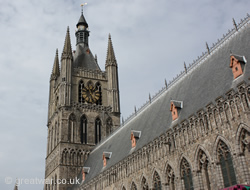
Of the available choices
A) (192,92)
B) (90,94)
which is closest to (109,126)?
(90,94)

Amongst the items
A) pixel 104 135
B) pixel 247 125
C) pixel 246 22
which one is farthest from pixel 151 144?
pixel 104 135

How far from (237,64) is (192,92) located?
492 cm

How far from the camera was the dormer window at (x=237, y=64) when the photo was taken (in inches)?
671

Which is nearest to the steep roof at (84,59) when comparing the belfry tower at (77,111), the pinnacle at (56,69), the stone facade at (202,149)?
the belfry tower at (77,111)

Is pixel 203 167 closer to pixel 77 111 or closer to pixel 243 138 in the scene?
pixel 243 138

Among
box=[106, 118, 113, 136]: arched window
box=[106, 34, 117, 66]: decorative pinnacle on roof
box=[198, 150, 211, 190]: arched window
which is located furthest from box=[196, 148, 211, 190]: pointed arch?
box=[106, 34, 117, 66]: decorative pinnacle on roof

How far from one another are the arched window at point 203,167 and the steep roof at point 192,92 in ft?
8.98

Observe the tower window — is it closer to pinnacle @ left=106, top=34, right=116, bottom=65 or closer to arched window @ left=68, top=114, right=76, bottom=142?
arched window @ left=68, top=114, right=76, bottom=142

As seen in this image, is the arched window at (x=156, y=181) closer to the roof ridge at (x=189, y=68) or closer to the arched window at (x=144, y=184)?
the arched window at (x=144, y=184)

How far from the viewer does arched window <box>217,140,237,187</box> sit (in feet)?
51.0

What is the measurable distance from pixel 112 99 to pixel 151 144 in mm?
21417

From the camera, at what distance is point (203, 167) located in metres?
17.3

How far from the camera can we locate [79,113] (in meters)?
40.7

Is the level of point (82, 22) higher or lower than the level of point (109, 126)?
higher
